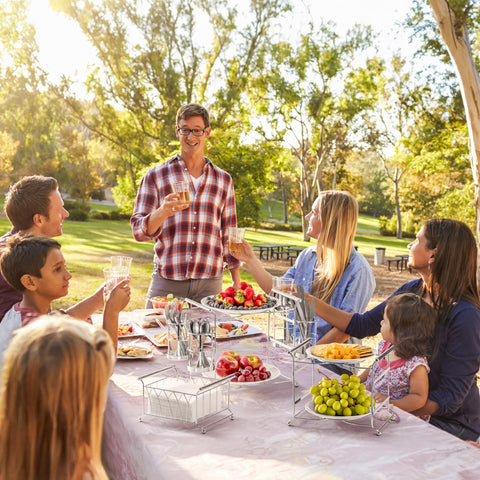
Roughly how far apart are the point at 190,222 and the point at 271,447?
277 centimetres

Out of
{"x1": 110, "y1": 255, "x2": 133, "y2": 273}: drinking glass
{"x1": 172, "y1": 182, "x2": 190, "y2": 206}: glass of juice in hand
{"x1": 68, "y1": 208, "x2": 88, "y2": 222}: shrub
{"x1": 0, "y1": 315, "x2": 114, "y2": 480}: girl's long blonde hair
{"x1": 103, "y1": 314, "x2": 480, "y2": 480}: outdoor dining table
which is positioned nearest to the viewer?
{"x1": 0, "y1": 315, "x2": 114, "y2": 480}: girl's long blonde hair

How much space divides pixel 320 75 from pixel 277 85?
3273mm

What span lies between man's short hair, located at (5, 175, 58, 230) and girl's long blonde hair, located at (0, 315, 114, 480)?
236 cm

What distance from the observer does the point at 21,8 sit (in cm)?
1814

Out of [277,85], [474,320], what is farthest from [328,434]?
[277,85]

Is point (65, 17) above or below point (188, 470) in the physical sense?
above

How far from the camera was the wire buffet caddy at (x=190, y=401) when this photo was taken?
2.09m

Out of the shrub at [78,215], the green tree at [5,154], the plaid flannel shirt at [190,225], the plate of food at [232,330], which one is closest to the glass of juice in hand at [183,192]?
the plaid flannel shirt at [190,225]

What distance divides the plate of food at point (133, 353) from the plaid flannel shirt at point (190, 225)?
138cm

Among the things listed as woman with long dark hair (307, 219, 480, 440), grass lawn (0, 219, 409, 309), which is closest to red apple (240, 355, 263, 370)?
woman with long dark hair (307, 219, 480, 440)

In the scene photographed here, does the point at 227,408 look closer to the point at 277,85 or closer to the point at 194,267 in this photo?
the point at 194,267

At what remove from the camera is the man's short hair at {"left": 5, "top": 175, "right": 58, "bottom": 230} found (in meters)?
3.37

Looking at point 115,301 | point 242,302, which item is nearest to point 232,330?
point 242,302

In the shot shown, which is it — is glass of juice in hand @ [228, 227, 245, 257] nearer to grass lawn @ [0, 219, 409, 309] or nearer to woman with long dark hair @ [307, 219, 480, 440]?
woman with long dark hair @ [307, 219, 480, 440]
